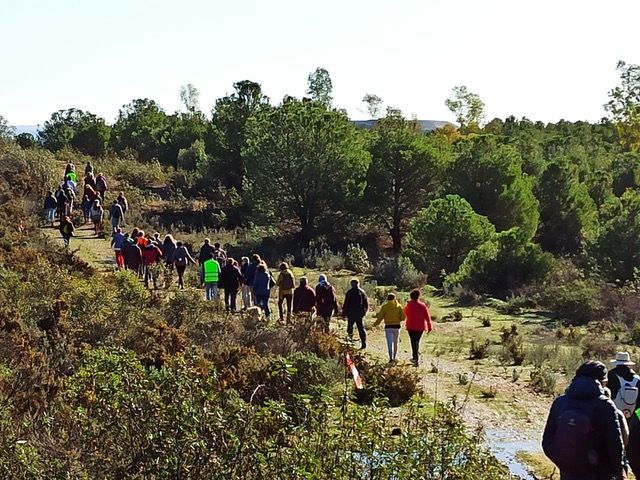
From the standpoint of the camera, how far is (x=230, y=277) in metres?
17.9

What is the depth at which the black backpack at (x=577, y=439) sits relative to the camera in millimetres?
6254

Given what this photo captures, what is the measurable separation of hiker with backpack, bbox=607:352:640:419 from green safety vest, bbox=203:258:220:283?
11.3m

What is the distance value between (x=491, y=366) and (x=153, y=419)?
10.8 m

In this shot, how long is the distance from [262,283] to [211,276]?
1876 mm

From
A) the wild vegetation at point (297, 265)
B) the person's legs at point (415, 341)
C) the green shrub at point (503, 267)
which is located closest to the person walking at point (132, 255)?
the wild vegetation at point (297, 265)

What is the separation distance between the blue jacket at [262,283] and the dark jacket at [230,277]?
2.26 feet

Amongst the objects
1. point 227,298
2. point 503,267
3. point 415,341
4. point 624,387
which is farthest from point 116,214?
point 624,387

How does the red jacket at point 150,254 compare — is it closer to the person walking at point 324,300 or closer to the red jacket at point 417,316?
the person walking at point 324,300

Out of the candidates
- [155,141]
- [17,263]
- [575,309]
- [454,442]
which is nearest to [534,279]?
[575,309]

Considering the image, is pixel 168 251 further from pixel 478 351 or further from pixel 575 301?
pixel 575 301

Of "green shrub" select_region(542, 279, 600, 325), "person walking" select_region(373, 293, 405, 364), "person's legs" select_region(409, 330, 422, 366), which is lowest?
"green shrub" select_region(542, 279, 600, 325)

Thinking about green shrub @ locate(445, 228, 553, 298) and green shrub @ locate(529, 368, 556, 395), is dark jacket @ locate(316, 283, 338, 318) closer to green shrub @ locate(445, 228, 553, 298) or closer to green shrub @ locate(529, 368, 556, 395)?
green shrub @ locate(529, 368, 556, 395)

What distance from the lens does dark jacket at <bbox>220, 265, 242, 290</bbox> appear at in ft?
58.7

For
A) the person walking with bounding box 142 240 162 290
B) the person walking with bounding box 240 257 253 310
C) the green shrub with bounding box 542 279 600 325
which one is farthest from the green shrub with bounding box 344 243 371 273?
the person walking with bounding box 240 257 253 310
